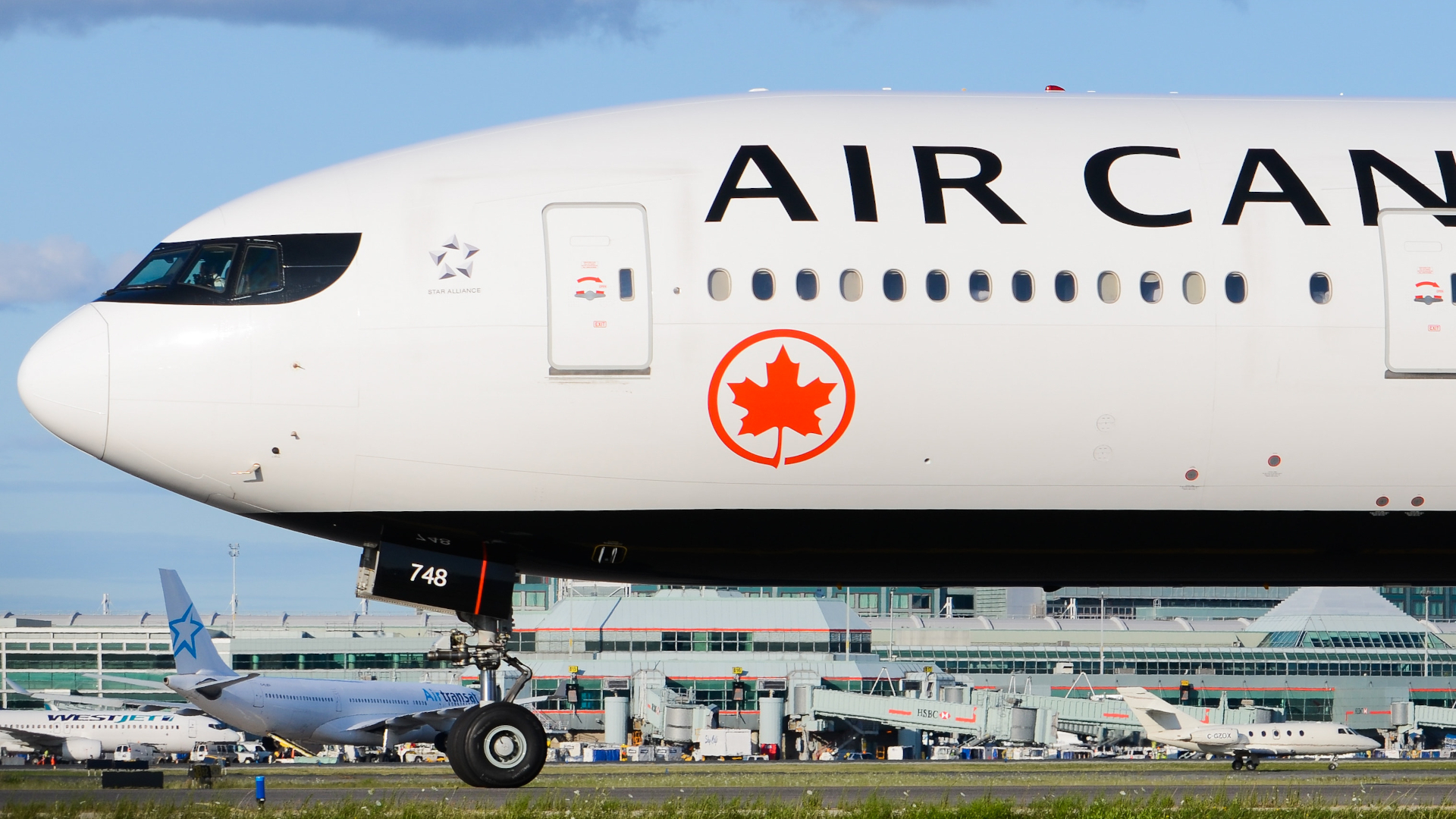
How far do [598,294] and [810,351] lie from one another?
2.17 meters

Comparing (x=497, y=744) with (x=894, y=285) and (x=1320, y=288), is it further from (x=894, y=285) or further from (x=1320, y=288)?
(x=1320, y=288)

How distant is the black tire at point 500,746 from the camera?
1477 centimetres

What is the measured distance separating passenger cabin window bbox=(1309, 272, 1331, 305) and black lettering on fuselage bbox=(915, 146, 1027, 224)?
9.87 feet

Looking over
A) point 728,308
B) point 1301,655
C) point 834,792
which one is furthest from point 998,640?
point 728,308

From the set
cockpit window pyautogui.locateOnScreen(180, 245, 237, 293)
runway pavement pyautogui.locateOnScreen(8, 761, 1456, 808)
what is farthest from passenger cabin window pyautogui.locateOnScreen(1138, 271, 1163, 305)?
cockpit window pyautogui.locateOnScreen(180, 245, 237, 293)

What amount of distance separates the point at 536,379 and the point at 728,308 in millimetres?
2007

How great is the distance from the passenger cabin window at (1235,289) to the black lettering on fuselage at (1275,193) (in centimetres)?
66

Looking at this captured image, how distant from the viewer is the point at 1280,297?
14.8 m

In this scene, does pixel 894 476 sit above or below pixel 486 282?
below

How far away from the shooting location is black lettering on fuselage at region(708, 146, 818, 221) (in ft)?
48.1

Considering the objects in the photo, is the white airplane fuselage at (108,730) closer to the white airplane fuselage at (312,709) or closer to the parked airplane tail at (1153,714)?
the white airplane fuselage at (312,709)

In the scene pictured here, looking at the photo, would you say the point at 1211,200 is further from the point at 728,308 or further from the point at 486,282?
the point at 486,282

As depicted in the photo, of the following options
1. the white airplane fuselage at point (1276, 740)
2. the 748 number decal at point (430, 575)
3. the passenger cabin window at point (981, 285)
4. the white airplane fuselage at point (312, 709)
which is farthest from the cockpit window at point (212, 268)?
the white airplane fuselage at point (1276, 740)

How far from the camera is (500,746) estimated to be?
14875 mm
